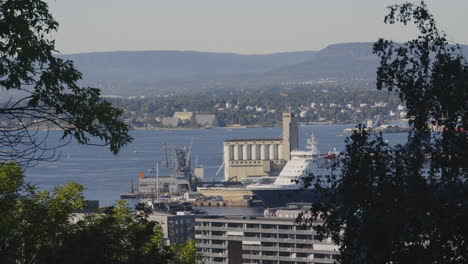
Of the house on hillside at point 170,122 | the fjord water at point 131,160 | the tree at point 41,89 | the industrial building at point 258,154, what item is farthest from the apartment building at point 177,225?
the house on hillside at point 170,122

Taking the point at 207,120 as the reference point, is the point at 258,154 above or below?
above

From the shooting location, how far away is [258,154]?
61188 millimetres

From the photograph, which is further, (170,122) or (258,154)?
(170,122)

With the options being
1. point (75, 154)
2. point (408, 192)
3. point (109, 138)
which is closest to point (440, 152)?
point (408, 192)

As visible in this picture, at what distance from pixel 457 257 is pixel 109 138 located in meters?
1.56

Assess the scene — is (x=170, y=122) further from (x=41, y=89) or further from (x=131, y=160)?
(x=41, y=89)

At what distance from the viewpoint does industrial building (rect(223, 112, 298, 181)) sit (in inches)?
2350

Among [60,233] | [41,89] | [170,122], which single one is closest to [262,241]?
[60,233]

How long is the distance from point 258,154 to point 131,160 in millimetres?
17528

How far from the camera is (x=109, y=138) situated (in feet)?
15.4

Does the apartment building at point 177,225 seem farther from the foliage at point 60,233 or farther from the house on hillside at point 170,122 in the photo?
the house on hillside at point 170,122

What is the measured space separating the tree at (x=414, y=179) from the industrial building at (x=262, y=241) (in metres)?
21.9

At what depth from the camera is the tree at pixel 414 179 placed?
5.02 meters

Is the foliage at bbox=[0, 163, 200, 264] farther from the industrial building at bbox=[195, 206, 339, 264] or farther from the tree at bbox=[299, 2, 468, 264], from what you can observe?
the industrial building at bbox=[195, 206, 339, 264]
